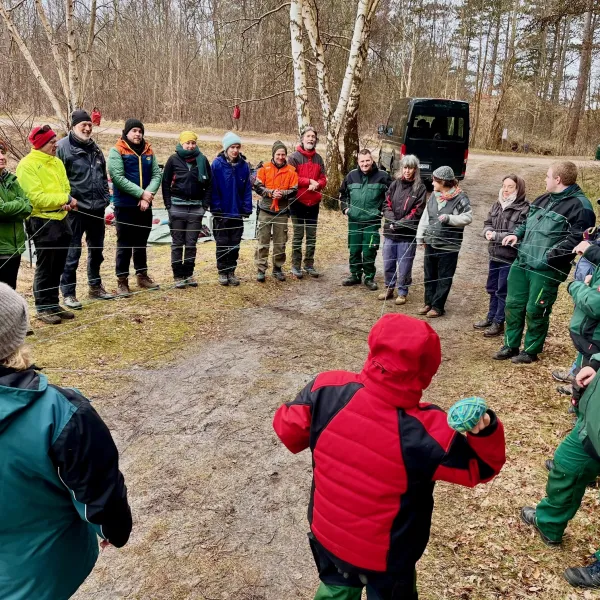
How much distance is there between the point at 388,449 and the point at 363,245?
17.9 ft

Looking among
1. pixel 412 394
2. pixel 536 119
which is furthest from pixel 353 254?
→ pixel 536 119

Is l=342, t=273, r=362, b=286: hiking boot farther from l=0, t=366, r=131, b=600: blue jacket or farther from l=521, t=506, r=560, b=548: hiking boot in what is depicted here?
l=0, t=366, r=131, b=600: blue jacket

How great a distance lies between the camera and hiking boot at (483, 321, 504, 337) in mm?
6020

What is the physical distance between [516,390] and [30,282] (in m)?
6.34

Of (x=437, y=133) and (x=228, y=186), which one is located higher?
(x=437, y=133)

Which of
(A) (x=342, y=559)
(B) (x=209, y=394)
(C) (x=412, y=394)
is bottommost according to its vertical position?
(B) (x=209, y=394)

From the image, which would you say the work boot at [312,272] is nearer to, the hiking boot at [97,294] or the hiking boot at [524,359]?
the hiking boot at [97,294]

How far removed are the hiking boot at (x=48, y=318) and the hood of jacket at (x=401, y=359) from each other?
4620 mm

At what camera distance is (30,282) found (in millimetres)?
7477

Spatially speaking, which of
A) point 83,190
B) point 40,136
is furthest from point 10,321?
point 83,190

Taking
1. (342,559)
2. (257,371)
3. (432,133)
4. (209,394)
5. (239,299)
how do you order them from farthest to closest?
(432,133)
(239,299)
(257,371)
(209,394)
(342,559)

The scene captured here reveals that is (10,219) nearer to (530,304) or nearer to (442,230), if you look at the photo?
(442,230)

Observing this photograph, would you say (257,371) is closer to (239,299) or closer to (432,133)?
(239,299)

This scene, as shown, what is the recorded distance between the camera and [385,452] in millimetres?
1839
